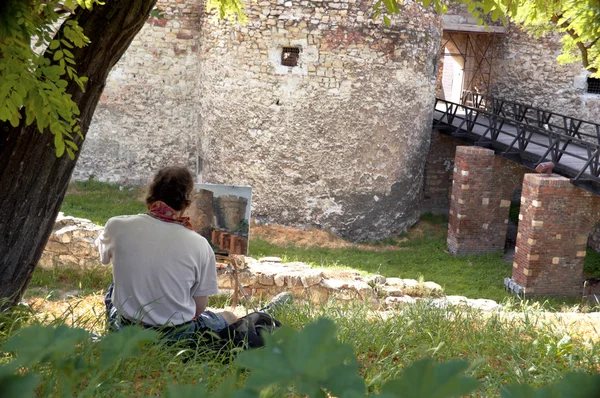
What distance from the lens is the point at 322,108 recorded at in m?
12.0

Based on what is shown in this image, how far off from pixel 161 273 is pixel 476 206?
33.3 feet

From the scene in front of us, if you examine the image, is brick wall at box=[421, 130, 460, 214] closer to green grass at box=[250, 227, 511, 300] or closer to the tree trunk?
green grass at box=[250, 227, 511, 300]

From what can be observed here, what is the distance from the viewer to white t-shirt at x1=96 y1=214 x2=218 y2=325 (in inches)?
138

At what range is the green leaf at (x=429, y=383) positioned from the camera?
0.82 metres

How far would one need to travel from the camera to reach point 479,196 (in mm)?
12641

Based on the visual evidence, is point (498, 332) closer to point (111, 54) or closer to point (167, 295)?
point (167, 295)

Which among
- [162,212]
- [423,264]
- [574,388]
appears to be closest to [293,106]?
[423,264]

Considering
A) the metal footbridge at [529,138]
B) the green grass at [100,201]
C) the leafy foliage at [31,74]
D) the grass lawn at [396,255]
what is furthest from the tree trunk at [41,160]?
the metal footbridge at [529,138]

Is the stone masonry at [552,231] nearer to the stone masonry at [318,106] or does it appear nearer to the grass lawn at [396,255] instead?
the grass lawn at [396,255]

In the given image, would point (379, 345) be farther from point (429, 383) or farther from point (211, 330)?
point (429, 383)

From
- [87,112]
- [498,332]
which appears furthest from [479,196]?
[87,112]

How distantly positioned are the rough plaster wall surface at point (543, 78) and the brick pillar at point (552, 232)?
6453 mm

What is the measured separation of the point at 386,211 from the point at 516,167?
2.79 m

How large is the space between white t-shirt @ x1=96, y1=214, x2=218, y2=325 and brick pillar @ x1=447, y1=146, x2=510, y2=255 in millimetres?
9811
